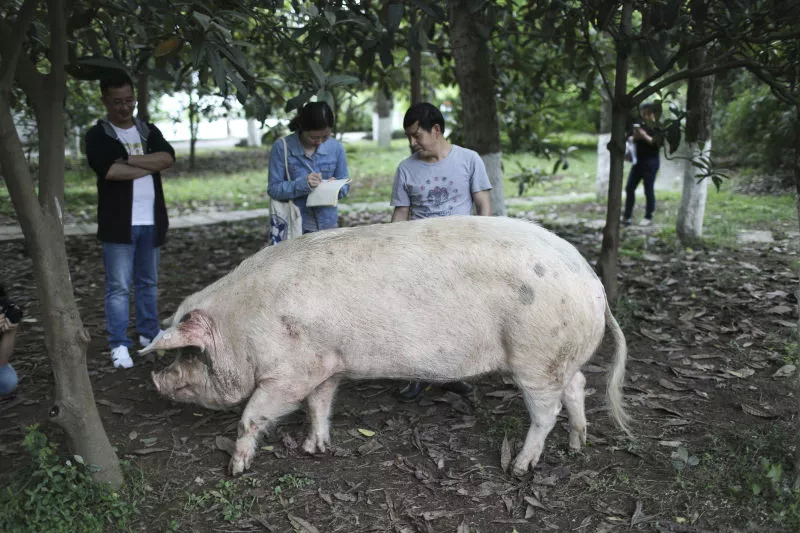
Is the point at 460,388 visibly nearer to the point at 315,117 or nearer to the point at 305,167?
the point at 305,167

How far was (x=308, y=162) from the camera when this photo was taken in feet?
14.8

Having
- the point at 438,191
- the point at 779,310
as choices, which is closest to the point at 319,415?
the point at 438,191

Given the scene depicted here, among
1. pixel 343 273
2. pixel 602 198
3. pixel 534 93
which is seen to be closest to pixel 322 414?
pixel 343 273

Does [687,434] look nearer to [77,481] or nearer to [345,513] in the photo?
[345,513]

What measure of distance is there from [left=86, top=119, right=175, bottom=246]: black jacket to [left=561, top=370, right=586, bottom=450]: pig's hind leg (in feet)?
9.33

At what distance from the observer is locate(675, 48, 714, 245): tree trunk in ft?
24.9

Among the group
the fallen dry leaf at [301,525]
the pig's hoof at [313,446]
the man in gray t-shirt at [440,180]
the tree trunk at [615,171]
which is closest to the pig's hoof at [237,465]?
the pig's hoof at [313,446]

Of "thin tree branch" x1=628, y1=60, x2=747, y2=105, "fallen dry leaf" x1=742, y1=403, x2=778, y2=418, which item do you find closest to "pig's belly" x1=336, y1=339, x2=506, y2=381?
"fallen dry leaf" x1=742, y1=403, x2=778, y2=418

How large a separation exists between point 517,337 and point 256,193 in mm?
10971

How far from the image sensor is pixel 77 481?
3.29 meters

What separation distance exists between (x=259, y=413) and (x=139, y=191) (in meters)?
1.91

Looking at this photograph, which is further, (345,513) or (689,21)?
(689,21)

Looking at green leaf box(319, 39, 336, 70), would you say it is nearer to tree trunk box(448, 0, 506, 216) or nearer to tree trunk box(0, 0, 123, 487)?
tree trunk box(0, 0, 123, 487)

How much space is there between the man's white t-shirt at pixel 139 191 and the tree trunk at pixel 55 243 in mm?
1353
